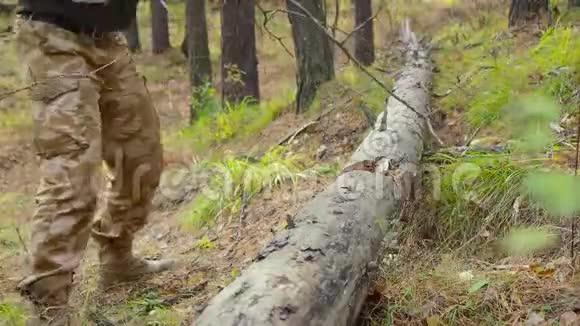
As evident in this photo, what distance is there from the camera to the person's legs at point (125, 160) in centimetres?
345

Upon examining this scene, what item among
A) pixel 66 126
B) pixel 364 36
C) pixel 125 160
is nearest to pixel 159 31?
pixel 364 36

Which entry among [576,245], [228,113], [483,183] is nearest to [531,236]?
[576,245]

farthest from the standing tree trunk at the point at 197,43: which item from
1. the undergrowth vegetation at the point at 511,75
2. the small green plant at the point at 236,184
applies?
the small green plant at the point at 236,184

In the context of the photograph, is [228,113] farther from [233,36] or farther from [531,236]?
[531,236]

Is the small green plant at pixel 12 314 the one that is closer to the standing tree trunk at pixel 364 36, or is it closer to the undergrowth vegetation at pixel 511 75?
the undergrowth vegetation at pixel 511 75

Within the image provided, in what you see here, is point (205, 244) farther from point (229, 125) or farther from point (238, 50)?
point (238, 50)

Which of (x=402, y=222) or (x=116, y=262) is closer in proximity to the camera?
(x=402, y=222)

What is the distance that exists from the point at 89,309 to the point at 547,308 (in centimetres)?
200

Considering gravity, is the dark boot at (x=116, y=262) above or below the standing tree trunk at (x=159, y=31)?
below

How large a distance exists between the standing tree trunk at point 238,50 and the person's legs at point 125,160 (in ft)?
16.9

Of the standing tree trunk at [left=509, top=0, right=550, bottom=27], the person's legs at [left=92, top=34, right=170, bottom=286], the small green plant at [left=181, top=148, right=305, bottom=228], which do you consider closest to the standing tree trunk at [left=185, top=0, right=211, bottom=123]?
the standing tree trunk at [left=509, top=0, right=550, bottom=27]

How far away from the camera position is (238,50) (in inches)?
365

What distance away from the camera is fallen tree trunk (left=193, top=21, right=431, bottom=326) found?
6.52ft

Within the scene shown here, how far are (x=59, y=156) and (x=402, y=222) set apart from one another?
1713 mm
